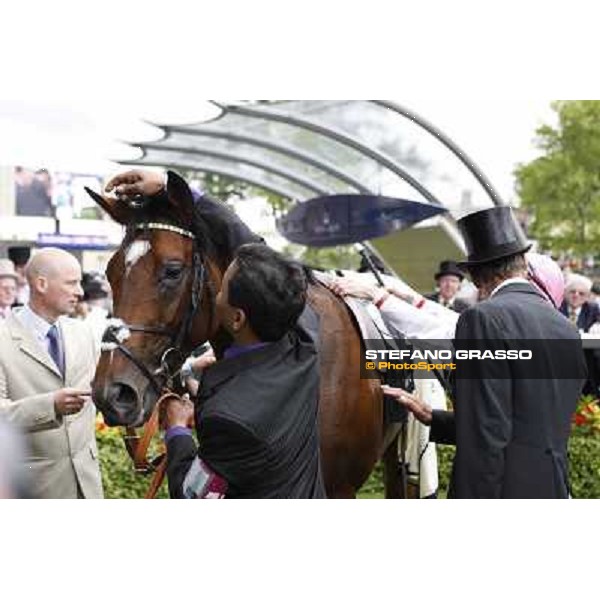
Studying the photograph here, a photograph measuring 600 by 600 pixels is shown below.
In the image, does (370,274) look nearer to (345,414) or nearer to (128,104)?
(345,414)

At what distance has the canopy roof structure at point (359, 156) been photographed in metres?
4.44

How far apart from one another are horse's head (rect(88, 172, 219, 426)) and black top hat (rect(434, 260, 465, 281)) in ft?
4.09

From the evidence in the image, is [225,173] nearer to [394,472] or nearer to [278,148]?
[278,148]

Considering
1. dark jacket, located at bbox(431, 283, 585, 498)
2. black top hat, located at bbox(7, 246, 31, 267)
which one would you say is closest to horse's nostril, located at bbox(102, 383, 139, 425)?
dark jacket, located at bbox(431, 283, 585, 498)

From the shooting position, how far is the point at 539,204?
170 inches

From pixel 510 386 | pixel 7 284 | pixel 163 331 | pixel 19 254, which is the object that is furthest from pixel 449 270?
pixel 7 284

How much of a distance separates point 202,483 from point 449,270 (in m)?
2.01

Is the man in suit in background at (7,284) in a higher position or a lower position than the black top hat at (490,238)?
lower

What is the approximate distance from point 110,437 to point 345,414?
2641 mm

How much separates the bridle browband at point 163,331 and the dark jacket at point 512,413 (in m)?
1.07

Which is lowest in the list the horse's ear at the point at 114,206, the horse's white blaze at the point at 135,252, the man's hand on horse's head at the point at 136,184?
the horse's white blaze at the point at 135,252

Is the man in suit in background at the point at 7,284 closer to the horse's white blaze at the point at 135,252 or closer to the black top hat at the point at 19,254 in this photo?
the black top hat at the point at 19,254

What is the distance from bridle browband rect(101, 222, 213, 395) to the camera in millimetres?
3137

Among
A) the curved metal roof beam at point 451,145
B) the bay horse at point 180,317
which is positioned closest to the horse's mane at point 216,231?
the bay horse at point 180,317
